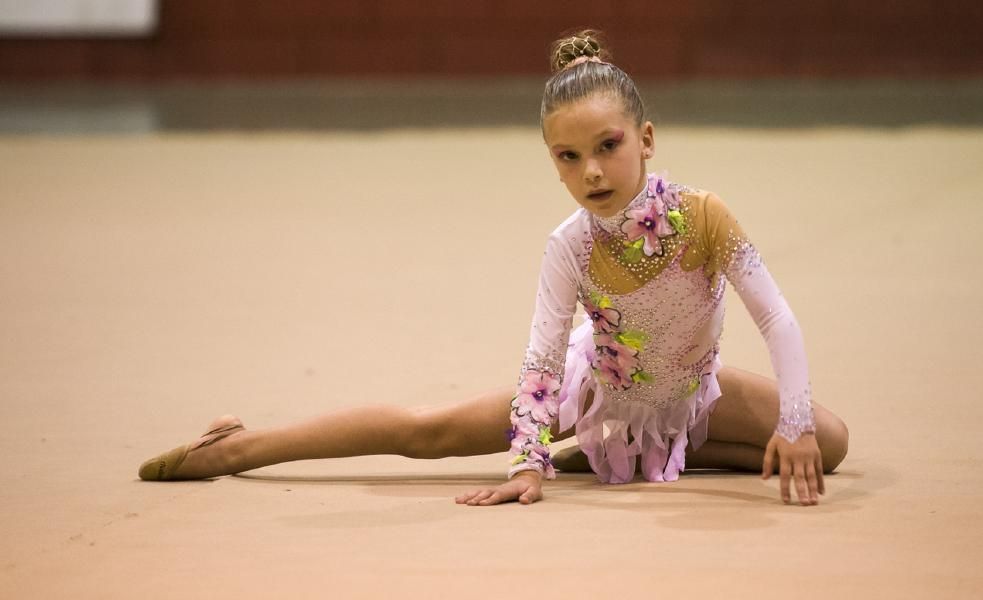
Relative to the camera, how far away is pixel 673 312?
8.01 ft

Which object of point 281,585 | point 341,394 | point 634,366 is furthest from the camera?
point 341,394

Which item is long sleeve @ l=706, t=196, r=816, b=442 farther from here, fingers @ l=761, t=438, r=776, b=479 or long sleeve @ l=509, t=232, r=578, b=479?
long sleeve @ l=509, t=232, r=578, b=479

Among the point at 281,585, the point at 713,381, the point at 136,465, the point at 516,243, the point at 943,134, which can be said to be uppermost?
the point at 943,134

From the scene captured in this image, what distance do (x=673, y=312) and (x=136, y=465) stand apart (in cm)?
116

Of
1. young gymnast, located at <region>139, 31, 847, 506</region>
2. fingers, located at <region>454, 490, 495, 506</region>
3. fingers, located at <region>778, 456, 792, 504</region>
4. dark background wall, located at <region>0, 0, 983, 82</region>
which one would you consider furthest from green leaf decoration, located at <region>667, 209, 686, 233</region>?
dark background wall, located at <region>0, 0, 983, 82</region>

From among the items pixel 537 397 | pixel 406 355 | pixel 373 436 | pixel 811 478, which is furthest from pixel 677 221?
pixel 406 355

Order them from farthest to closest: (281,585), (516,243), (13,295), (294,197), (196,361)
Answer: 1. (294,197)
2. (516,243)
3. (13,295)
4. (196,361)
5. (281,585)

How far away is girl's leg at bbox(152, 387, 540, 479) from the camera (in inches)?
100

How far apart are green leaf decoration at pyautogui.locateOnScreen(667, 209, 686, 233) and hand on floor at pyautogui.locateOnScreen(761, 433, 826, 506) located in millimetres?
431

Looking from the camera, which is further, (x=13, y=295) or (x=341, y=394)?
(x=13, y=295)

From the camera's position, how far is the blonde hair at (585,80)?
2268mm

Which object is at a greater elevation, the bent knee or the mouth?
the mouth

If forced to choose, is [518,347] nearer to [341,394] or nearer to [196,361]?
[341,394]

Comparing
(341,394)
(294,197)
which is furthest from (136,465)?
(294,197)
